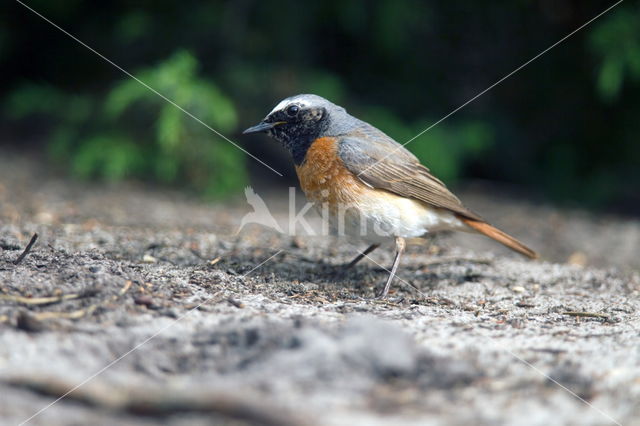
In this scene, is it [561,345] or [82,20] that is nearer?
[561,345]

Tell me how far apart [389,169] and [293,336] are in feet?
7.86

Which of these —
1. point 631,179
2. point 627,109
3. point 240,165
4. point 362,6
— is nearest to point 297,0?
point 362,6

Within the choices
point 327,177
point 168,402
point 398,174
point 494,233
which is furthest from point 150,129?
point 168,402

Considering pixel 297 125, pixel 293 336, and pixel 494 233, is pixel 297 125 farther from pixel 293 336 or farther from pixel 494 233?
pixel 293 336

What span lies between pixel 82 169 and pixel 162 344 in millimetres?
5856

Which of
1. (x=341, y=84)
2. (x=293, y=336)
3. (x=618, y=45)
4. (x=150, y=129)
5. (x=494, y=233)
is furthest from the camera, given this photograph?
(x=341, y=84)

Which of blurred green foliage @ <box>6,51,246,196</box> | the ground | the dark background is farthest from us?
the dark background

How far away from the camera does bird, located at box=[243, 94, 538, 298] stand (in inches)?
199

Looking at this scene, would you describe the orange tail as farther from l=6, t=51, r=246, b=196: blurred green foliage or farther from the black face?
l=6, t=51, r=246, b=196: blurred green foliage

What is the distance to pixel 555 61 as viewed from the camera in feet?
31.3

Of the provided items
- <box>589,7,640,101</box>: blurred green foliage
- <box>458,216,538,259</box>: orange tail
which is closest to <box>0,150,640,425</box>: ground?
<box>458,216,538,259</box>: orange tail

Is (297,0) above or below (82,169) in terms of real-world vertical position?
above

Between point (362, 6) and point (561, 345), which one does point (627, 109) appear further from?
point (561, 345)

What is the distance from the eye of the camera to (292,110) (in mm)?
5375
